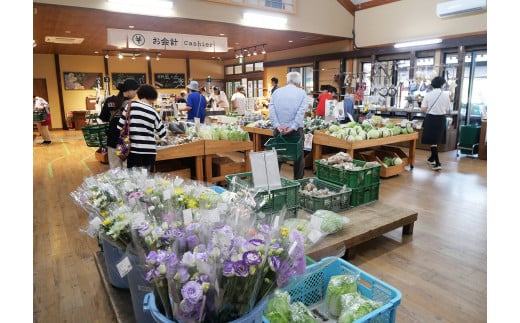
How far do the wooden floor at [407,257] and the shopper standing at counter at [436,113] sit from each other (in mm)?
916

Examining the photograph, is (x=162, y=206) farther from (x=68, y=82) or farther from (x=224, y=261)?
A: (x=68, y=82)

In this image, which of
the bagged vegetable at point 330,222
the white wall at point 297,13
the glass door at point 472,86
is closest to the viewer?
the bagged vegetable at point 330,222

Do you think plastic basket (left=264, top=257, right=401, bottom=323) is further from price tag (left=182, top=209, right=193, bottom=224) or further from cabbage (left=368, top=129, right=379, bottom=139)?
cabbage (left=368, top=129, right=379, bottom=139)

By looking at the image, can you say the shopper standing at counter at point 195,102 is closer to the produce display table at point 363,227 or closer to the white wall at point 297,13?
the white wall at point 297,13

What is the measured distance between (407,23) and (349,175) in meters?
7.35

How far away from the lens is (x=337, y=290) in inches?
71.2

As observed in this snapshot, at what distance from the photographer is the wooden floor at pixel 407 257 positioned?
2.37 meters

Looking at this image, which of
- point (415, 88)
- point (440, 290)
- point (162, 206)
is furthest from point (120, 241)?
point (415, 88)

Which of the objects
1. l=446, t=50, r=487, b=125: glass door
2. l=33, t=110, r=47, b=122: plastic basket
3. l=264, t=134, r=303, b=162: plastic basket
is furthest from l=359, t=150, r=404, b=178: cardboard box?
l=33, t=110, r=47, b=122: plastic basket

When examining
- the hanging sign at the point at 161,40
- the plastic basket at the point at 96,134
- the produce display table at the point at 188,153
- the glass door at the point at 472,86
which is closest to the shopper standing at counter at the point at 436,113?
the glass door at the point at 472,86

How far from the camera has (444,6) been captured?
812 cm

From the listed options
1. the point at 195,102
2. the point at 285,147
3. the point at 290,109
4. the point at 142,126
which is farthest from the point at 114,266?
the point at 195,102

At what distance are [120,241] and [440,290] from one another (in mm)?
2272

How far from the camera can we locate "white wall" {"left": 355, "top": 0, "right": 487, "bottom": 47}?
8031 mm
